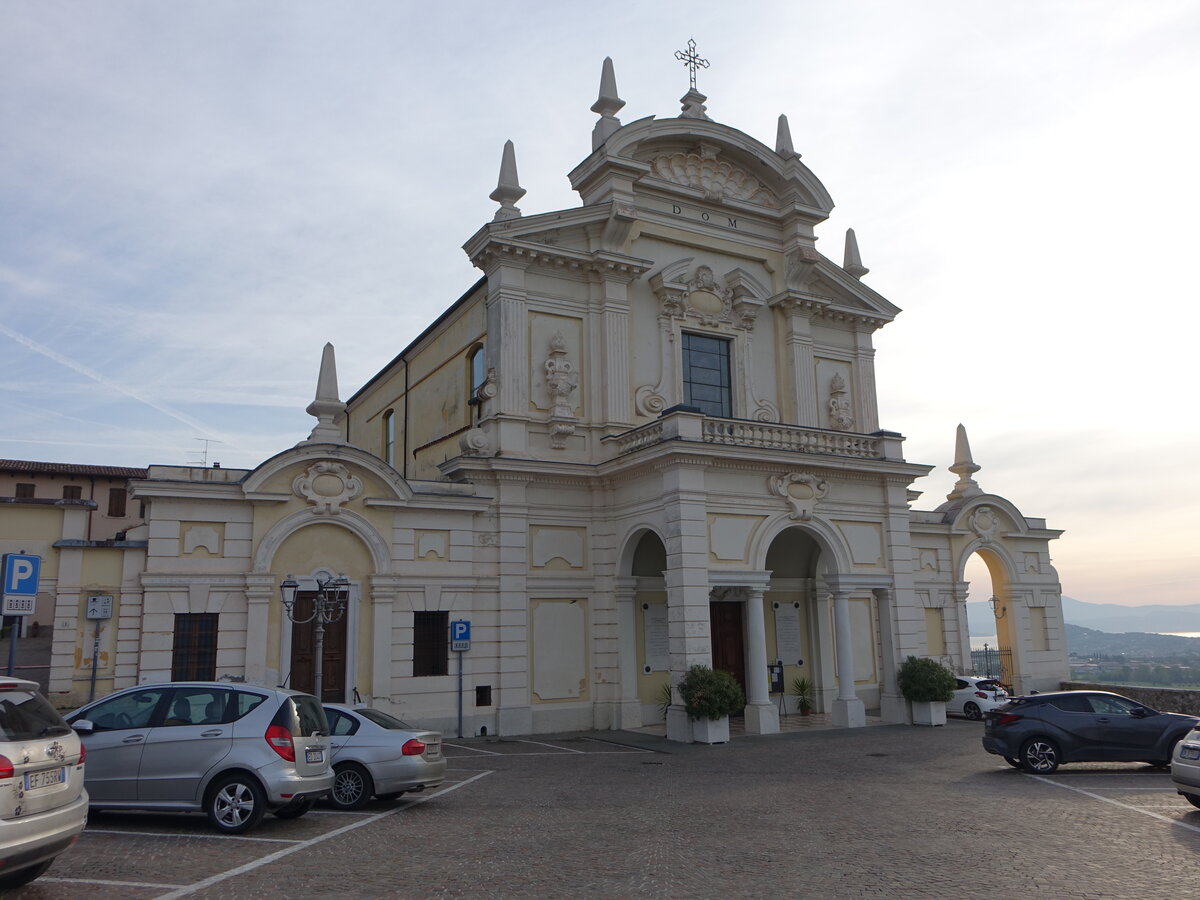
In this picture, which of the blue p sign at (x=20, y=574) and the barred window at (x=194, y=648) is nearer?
the blue p sign at (x=20, y=574)

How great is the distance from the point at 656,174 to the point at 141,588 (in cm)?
1609

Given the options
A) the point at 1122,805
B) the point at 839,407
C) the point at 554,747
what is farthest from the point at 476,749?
the point at 839,407

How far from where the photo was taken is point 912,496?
1113 inches

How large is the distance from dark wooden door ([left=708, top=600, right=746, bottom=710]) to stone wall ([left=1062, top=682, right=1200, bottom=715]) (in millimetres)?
9665

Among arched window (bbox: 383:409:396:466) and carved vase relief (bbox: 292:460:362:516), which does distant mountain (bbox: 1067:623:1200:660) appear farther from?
carved vase relief (bbox: 292:460:362:516)

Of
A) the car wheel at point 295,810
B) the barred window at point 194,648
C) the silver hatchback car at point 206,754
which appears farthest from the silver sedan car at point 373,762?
the barred window at point 194,648

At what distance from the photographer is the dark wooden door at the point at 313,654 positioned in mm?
20359

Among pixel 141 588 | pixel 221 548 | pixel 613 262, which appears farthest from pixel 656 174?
pixel 141 588

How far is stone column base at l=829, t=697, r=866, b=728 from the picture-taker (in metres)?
22.3

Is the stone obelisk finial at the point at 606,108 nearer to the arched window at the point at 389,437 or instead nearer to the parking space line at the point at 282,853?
the arched window at the point at 389,437

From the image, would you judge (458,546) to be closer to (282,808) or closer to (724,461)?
(724,461)

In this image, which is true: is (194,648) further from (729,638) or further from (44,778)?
(729,638)

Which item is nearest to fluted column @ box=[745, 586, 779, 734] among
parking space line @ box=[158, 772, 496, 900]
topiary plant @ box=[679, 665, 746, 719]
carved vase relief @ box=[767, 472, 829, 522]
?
topiary plant @ box=[679, 665, 746, 719]

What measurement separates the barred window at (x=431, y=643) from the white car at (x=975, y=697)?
42.6 feet
